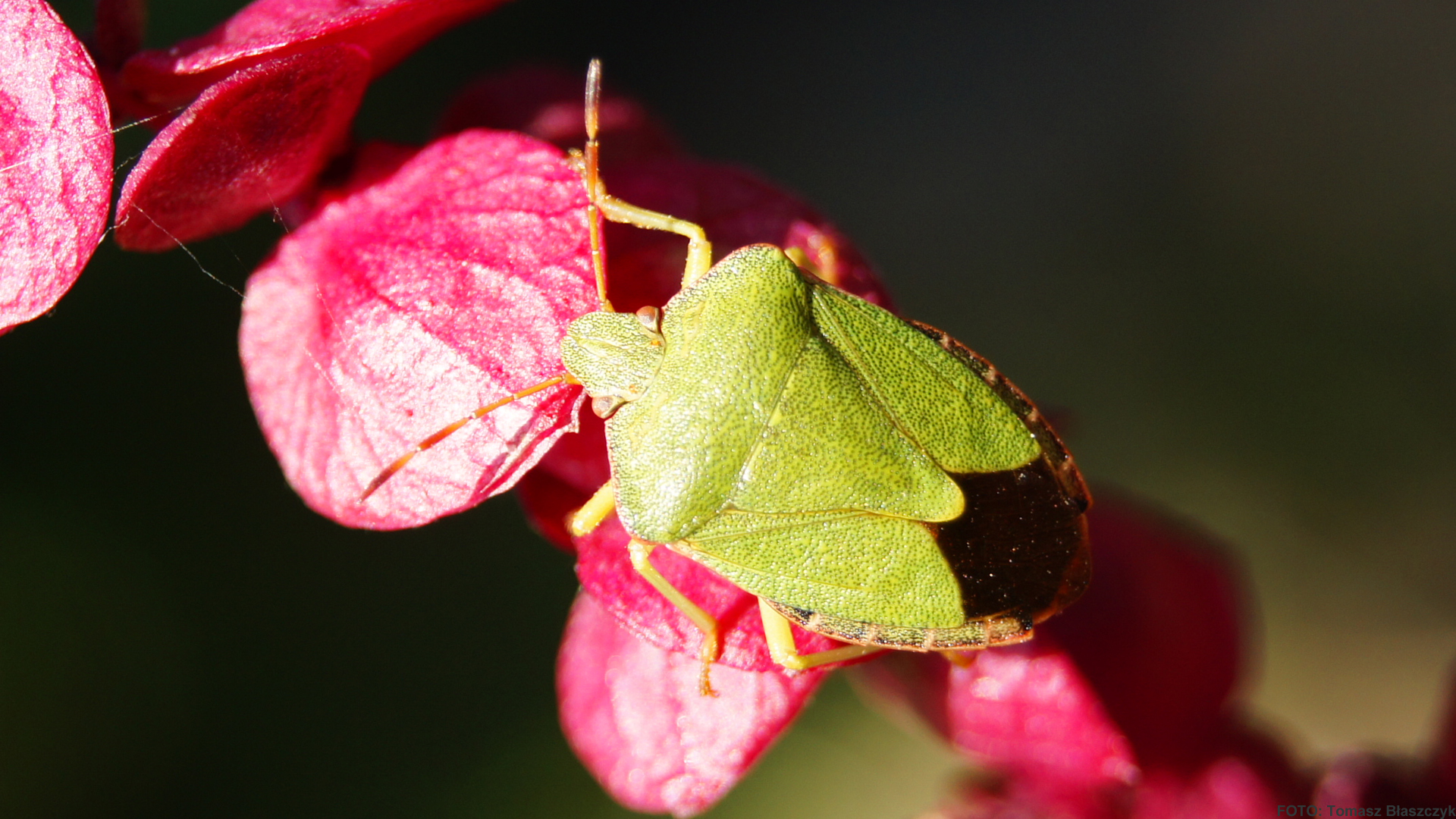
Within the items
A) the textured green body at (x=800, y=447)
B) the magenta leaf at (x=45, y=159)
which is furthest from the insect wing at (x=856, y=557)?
the magenta leaf at (x=45, y=159)

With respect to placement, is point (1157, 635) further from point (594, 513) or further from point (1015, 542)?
point (594, 513)

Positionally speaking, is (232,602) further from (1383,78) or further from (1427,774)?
(1383,78)

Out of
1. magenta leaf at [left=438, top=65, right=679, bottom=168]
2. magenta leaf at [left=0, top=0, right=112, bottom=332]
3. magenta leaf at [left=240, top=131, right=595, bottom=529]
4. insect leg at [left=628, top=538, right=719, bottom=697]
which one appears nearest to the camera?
magenta leaf at [left=0, top=0, right=112, bottom=332]

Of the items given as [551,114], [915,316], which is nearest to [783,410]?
[551,114]

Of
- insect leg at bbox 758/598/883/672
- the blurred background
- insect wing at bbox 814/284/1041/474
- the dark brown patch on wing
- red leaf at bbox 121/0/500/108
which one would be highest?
red leaf at bbox 121/0/500/108

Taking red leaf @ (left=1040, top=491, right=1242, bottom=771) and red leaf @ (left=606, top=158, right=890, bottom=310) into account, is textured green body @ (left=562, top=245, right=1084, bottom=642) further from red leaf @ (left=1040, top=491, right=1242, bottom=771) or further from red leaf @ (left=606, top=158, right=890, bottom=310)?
red leaf @ (left=1040, top=491, right=1242, bottom=771)

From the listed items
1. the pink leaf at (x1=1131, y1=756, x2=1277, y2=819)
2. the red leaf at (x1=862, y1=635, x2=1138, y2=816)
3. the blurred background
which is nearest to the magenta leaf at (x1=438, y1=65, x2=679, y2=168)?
the red leaf at (x1=862, y1=635, x2=1138, y2=816)

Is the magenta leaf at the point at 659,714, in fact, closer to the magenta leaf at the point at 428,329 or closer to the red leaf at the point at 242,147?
the magenta leaf at the point at 428,329

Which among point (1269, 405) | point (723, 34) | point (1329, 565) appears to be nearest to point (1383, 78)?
point (1269, 405)
